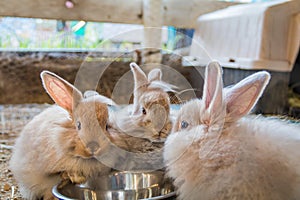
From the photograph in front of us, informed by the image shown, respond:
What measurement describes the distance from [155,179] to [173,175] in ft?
0.72

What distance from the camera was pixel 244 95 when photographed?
113 centimetres

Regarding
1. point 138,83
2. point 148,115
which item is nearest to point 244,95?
point 148,115

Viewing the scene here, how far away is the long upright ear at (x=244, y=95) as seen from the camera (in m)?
1.10

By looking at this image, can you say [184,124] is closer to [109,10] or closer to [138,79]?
[138,79]

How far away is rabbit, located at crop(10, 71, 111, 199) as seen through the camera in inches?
52.2

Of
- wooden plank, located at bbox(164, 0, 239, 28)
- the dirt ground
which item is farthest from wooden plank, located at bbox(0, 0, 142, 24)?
the dirt ground

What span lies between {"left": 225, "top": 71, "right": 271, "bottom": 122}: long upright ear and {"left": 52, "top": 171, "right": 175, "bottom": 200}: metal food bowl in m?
0.36

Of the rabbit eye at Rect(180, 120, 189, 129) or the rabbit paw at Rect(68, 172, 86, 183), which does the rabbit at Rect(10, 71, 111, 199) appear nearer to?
the rabbit paw at Rect(68, 172, 86, 183)

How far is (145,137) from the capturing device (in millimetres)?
1457

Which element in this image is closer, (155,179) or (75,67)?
(155,179)

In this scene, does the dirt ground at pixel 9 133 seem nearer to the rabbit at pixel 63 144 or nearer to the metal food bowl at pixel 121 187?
the rabbit at pixel 63 144

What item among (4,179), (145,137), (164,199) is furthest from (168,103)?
(4,179)

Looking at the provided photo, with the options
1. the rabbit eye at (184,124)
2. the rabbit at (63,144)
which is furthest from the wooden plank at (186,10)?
the rabbit eye at (184,124)

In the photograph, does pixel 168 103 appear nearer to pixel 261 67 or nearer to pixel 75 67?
pixel 261 67
